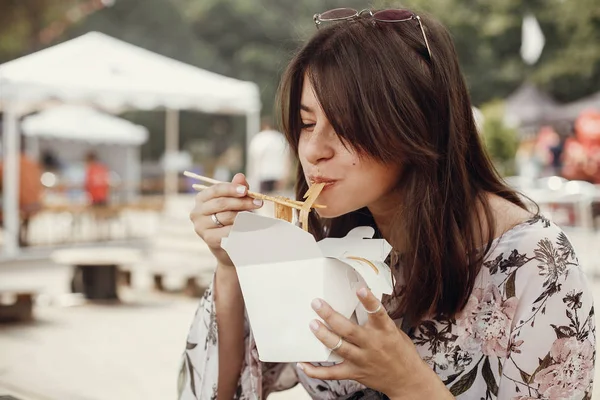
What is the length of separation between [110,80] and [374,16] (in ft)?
27.8

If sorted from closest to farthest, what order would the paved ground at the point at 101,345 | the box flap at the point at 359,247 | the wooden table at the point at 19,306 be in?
Result: 1. the box flap at the point at 359,247
2. the paved ground at the point at 101,345
3. the wooden table at the point at 19,306

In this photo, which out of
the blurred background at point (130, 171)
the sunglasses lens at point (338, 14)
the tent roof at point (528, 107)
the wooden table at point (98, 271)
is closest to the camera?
the sunglasses lens at point (338, 14)

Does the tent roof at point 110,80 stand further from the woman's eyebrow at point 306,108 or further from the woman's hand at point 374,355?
the woman's hand at point 374,355

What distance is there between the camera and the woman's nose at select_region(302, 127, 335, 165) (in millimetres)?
1321

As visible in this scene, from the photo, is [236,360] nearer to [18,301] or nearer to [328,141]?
[328,141]

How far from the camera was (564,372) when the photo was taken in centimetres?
132

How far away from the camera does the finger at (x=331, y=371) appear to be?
1108 millimetres

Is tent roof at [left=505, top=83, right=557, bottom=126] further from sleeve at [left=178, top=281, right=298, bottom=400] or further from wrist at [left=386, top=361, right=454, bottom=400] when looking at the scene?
wrist at [left=386, top=361, right=454, bottom=400]

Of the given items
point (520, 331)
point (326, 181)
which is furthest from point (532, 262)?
point (326, 181)

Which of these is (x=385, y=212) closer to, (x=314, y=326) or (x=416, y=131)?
(x=416, y=131)

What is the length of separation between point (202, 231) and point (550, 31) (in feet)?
91.4

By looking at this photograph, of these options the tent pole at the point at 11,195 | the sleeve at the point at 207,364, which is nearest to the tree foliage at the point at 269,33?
the tent pole at the point at 11,195

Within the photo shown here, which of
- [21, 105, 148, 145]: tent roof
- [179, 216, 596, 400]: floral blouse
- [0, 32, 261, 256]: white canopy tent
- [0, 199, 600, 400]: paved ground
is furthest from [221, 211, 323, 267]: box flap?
[21, 105, 148, 145]: tent roof

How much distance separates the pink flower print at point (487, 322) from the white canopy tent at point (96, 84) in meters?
8.15
